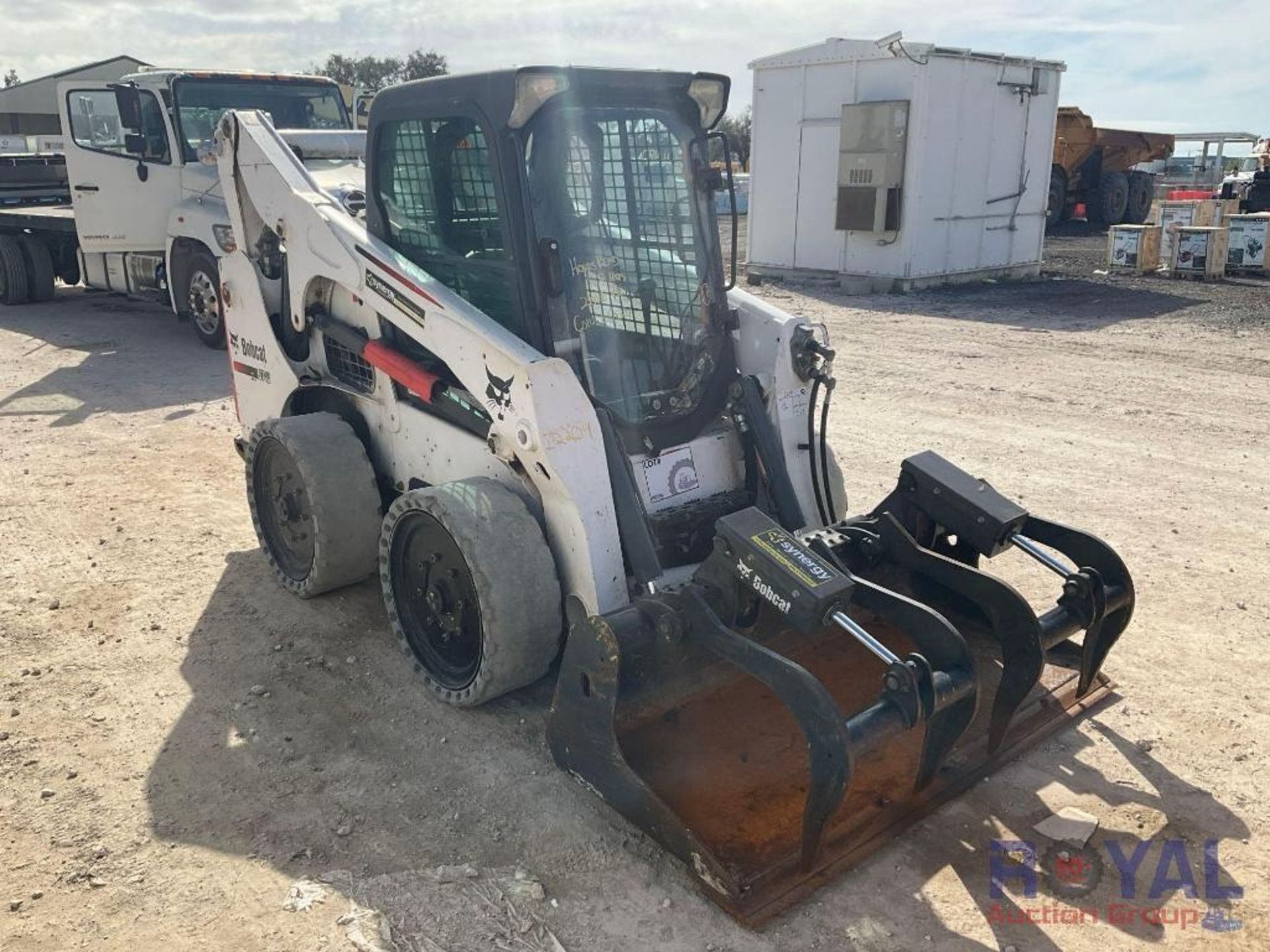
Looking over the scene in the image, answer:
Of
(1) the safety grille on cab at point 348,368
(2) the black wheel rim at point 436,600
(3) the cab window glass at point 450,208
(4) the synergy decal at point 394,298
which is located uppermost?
(3) the cab window glass at point 450,208

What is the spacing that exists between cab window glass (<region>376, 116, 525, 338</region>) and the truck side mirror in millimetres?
7022

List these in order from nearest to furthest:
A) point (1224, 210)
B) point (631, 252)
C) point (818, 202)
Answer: point (631, 252) < point (818, 202) < point (1224, 210)

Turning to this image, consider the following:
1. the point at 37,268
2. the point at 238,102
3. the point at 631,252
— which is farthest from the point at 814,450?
the point at 37,268

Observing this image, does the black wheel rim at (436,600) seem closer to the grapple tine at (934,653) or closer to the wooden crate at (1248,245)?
the grapple tine at (934,653)

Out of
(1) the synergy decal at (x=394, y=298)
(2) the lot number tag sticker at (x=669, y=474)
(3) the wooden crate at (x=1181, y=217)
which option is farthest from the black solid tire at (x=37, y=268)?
(3) the wooden crate at (x=1181, y=217)

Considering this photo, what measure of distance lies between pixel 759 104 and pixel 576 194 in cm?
1297

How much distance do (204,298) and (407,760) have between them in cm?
820

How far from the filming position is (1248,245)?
16828 millimetres

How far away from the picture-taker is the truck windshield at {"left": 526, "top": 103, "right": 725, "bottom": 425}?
13.4 ft

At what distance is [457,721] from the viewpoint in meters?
4.05

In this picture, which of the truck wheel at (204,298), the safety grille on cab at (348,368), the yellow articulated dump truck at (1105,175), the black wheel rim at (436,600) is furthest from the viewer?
the yellow articulated dump truck at (1105,175)

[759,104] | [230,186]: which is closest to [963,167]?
[759,104]

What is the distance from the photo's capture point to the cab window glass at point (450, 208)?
4086mm

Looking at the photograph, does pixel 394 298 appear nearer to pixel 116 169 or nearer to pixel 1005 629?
pixel 1005 629
